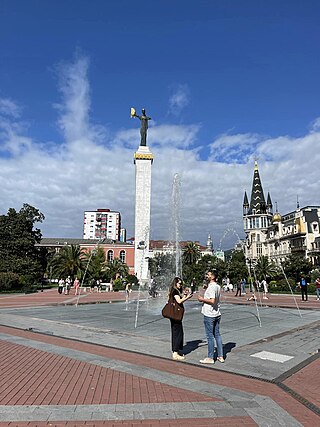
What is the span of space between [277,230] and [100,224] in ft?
274

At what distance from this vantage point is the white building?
502ft

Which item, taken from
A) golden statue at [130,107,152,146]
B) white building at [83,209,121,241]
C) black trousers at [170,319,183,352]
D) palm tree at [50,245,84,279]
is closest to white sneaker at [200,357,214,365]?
black trousers at [170,319,183,352]

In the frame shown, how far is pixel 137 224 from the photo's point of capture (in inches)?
2372

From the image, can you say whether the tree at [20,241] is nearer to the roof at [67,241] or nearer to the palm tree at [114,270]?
the palm tree at [114,270]

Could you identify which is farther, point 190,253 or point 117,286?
point 190,253

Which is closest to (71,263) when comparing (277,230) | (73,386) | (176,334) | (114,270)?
(114,270)

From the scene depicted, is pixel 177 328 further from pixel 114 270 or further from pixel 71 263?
pixel 114 270

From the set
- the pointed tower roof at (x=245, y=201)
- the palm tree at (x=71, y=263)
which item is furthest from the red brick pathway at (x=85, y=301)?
the pointed tower roof at (x=245, y=201)

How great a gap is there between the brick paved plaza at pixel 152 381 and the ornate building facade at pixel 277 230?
63931mm

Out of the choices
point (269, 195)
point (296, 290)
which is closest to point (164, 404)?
point (296, 290)

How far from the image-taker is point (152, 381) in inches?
240

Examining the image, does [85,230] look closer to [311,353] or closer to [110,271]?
[110,271]

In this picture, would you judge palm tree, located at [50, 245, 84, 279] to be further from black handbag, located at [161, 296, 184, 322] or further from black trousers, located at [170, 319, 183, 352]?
black handbag, located at [161, 296, 184, 322]

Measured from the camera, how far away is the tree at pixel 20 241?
4713cm
